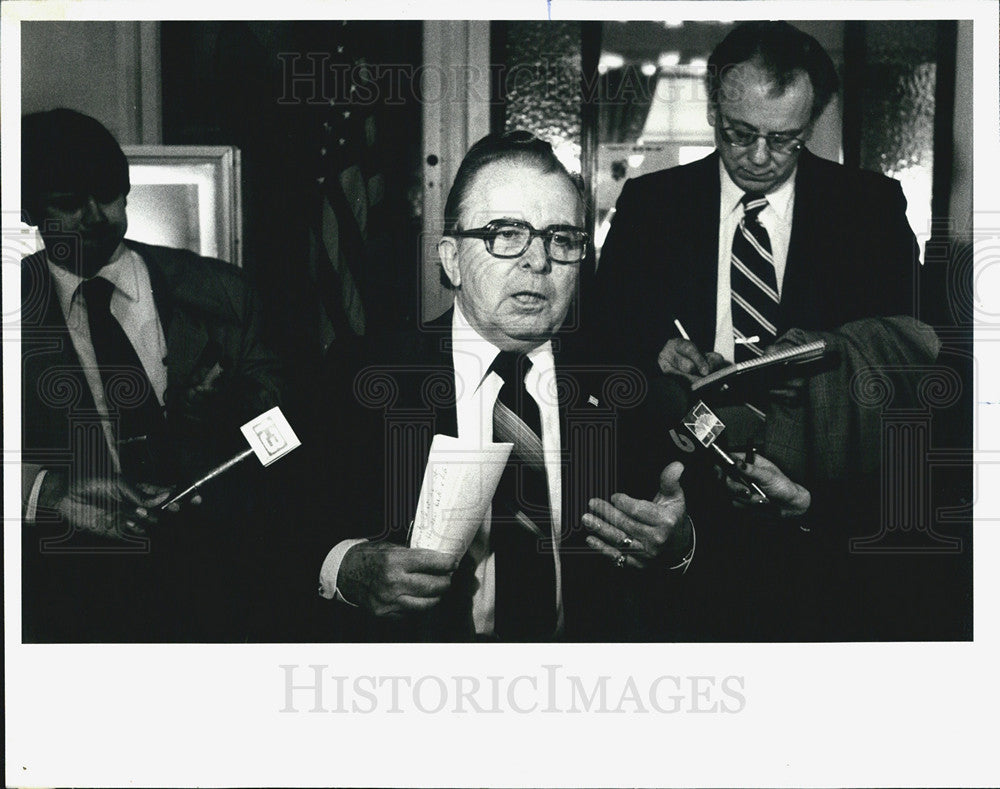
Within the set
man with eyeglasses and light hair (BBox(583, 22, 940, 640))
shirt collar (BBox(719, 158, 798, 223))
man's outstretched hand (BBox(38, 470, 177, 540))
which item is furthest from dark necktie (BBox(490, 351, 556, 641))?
man's outstretched hand (BBox(38, 470, 177, 540))

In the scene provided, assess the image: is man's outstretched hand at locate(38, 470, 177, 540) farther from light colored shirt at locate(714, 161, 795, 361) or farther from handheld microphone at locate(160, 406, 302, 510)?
light colored shirt at locate(714, 161, 795, 361)

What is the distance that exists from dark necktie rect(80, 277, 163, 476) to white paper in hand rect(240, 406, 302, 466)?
0.23 m

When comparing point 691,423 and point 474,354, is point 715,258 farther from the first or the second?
point 474,354

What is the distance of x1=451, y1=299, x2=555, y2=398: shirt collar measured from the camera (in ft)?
8.27

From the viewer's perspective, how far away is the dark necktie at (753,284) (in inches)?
99.4

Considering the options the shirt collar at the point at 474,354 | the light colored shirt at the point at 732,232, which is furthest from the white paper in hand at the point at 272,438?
the light colored shirt at the point at 732,232

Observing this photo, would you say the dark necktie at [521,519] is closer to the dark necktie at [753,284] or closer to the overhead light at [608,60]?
the dark necktie at [753,284]

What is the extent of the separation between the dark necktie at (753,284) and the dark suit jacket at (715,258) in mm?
36

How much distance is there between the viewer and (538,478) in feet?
8.31

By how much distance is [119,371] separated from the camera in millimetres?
2529

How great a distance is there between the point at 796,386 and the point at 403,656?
109cm

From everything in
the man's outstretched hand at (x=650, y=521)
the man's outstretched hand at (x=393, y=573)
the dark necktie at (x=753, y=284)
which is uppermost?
the dark necktie at (x=753, y=284)

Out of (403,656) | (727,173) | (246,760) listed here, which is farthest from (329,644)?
(727,173)

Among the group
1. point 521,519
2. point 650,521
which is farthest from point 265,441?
point 650,521
